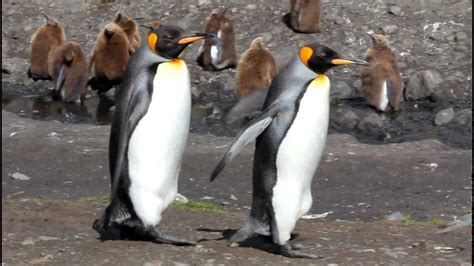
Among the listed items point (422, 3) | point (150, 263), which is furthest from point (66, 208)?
point (422, 3)

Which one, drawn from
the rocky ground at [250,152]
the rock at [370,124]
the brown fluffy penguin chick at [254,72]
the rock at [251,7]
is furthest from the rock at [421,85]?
the rock at [251,7]

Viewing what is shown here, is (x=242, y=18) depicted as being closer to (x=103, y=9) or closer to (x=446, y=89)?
(x=103, y=9)

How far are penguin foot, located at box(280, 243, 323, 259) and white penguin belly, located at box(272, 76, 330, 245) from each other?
4 centimetres

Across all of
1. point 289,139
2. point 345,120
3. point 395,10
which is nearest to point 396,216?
point 289,139

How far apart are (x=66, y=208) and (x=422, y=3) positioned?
9061mm

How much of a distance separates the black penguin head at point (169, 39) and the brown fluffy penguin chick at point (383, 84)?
6.46m

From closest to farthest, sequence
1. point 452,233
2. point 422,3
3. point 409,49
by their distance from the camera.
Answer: point 452,233
point 409,49
point 422,3

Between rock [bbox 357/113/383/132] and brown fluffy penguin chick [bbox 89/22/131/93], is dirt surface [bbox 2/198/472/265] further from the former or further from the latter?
brown fluffy penguin chick [bbox 89/22/131/93]

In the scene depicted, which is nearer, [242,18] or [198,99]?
[198,99]

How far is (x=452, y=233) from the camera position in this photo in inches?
225

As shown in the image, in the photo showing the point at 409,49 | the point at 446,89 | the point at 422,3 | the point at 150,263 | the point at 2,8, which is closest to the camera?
the point at 150,263

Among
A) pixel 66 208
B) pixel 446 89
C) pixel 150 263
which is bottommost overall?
pixel 446 89

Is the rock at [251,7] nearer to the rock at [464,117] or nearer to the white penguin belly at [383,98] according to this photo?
the white penguin belly at [383,98]

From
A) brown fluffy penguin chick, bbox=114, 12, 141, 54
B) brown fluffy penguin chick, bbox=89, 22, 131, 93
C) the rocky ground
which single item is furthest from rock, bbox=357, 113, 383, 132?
brown fluffy penguin chick, bbox=114, 12, 141, 54
